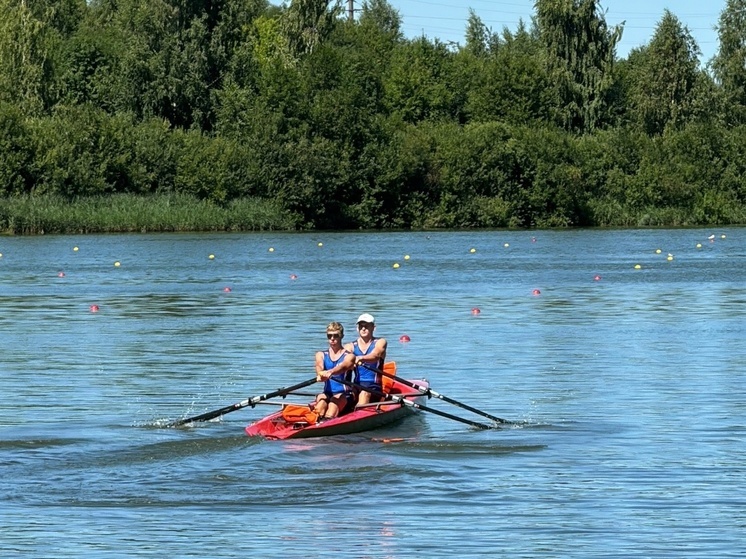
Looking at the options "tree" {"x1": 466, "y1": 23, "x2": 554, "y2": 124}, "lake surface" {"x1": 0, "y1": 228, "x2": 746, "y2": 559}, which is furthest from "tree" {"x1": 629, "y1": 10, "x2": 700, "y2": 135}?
"lake surface" {"x1": 0, "y1": 228, "x2": 746, "y2": 559}

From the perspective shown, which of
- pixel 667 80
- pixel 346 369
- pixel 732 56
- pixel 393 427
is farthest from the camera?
pixel 732 56

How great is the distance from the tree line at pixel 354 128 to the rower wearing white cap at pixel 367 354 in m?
63.6

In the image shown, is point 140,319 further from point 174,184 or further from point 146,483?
point 174,184

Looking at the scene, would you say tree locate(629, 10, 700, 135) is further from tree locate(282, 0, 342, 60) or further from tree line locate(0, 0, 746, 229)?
tree locate(282, 0, 342, 60)

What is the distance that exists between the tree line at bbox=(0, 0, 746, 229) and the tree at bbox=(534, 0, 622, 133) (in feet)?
0.38

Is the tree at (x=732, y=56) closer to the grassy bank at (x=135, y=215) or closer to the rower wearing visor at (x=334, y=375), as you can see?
the grassy bank at (x=135, y=215)

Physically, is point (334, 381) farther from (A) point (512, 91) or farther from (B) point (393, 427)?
(A) point (512, 91)

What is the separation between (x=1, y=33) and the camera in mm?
86875

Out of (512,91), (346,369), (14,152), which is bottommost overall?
(346,369)

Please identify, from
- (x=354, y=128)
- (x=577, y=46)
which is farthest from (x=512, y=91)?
(x=354, y=128)

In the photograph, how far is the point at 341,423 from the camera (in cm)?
1822

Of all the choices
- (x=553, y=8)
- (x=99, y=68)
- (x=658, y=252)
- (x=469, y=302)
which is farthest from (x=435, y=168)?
(x=469, y=302)

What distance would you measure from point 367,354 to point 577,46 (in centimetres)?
7534

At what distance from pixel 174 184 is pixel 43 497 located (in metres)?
73.0
